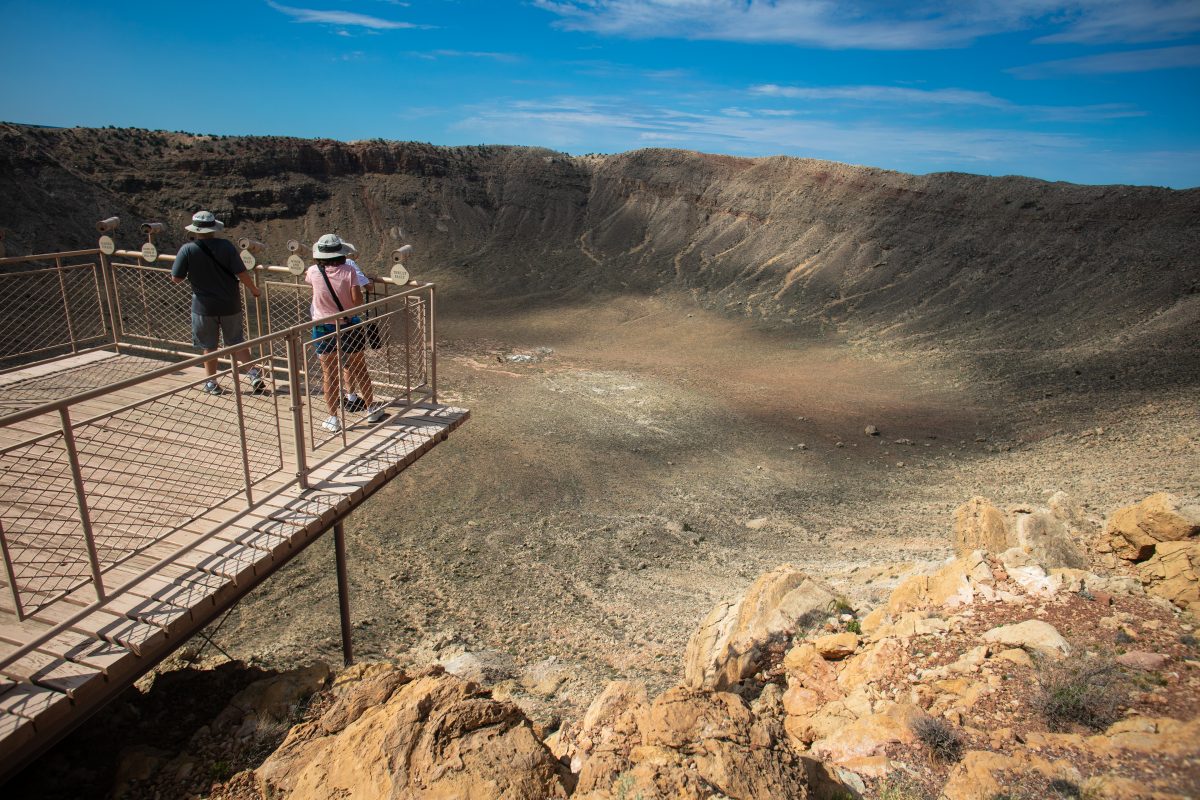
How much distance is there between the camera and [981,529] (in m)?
6.83

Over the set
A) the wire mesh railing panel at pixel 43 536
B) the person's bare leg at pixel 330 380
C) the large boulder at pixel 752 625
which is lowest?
the large boulder at pixel 752 625

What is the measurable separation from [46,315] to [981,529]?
37.8 ft

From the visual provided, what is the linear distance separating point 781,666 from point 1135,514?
3.41m

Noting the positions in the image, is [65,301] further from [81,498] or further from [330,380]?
[81,498]

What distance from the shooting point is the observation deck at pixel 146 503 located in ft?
10.9

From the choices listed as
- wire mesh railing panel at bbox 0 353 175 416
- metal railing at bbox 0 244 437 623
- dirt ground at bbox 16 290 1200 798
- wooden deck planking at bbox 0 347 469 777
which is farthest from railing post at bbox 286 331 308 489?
wire mesh railing panel at bbox 0 353 175 416

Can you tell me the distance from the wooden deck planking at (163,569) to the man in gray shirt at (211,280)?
99 centimetres

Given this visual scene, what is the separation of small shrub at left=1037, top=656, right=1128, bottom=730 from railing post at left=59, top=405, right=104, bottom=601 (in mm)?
5063

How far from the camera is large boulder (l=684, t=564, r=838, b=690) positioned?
5.28 metres

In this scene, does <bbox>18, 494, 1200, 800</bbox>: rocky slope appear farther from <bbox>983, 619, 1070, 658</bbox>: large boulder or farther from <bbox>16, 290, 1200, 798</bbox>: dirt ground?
<bbox>16, 290, 1200, 798</bbox>: dirt ground

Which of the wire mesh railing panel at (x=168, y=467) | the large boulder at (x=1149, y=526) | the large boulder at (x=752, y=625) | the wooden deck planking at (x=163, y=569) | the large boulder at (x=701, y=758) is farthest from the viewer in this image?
the large boulder at (x=1149, y=526)

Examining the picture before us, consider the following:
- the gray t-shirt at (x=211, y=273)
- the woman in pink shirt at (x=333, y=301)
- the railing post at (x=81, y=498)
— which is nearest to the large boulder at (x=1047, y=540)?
the woman in pink shirt at (x=333, y=301)

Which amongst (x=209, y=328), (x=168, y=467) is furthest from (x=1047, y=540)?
(x=209, y=328)

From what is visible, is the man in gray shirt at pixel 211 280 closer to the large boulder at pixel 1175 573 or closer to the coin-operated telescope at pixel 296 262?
the coin-operated telescope at pixel 296 262
